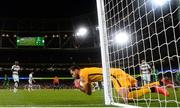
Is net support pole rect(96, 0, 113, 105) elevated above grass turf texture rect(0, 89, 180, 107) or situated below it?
above

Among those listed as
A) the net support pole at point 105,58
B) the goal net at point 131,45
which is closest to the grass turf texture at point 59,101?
the goal net at point 131,45

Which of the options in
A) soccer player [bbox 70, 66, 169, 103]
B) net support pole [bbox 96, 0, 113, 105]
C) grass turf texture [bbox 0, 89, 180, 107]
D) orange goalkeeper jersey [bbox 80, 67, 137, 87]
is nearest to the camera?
net support pole [bbox 96, 0, 113, 105]

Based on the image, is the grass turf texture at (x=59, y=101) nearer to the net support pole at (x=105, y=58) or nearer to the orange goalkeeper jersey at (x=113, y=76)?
the net support pole at (x=105, y=58)

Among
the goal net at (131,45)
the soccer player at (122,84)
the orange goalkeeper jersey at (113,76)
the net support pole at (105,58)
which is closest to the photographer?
the goal net at (131,45)

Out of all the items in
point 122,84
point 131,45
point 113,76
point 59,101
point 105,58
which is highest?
point 131,45

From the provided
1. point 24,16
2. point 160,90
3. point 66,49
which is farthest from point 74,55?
point 160,90

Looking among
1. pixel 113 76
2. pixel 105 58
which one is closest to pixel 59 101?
pixel 113 76

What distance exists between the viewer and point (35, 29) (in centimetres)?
4406

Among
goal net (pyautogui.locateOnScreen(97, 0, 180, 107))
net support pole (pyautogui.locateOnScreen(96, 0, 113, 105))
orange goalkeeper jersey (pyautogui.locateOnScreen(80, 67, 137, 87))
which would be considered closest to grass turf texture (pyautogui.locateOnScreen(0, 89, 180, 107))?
goal net (pyautogui.locateOnScreen(97, 0, 180, 107))

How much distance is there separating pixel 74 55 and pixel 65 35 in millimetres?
3450

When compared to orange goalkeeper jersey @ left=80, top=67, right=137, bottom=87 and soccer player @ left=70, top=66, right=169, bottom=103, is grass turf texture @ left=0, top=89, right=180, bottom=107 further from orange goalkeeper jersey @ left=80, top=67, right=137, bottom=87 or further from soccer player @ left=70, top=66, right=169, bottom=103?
orange goalkeeper jersey @ left=80, top=67, right=137, bottom=87

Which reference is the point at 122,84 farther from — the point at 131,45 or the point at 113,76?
the point at 131,45

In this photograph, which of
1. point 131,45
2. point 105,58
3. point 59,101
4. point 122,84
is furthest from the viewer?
point 59,101

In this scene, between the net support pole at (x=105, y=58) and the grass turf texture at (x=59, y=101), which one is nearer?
the net support pole at (x=105, y=58)
